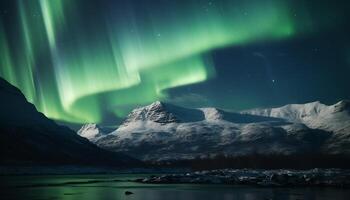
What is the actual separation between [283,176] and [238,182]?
12275 mm

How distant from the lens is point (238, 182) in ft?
354

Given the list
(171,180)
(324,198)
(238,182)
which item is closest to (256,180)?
(238,182)

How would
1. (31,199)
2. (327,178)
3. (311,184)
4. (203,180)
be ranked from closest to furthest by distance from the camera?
(31,199) < (311,184) < (327,178) < (203,180)

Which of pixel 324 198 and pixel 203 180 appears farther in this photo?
pixel 203 180

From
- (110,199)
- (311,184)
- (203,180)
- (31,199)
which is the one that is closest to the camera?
(31,199)

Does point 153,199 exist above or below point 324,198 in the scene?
above

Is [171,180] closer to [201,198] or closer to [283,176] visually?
[283,176]

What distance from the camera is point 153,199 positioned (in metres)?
59.6

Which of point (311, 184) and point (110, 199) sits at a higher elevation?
point (110, 199)

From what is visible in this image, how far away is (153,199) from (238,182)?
52.4 metres

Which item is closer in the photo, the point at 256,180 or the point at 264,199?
the point at 264,199

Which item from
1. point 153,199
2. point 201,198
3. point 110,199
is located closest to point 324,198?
point 201,198

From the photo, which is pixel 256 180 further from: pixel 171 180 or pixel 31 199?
pixel 31 199

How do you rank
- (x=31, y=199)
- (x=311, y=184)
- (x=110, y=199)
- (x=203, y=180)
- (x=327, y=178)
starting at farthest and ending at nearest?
1. (x=203, y=180)
2. (x=327, y=178)
3. (x=311, y=184)
4. (x=110, y=199)
5. (x=31, y=199)
